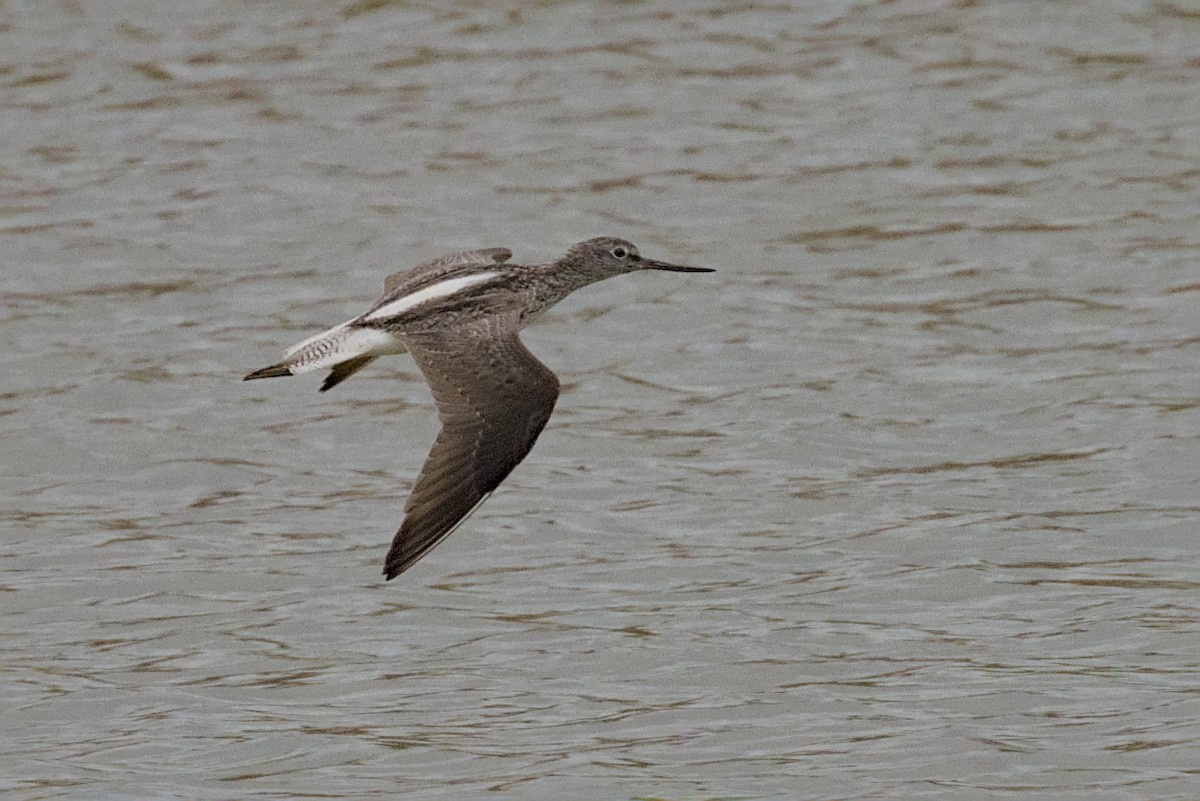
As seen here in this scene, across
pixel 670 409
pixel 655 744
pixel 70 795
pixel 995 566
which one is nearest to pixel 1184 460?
pixel 995 566

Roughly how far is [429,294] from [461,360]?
748mm

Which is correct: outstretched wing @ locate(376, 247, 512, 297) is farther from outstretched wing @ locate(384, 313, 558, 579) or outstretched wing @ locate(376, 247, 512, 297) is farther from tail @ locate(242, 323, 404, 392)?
outstretched wing @ locate(384, 313, 558, 579)

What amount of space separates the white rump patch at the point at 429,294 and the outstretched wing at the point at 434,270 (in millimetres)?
111

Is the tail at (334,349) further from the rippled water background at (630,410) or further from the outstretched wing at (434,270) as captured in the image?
the rippled water background at (630,410)

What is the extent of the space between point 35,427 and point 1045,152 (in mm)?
7185

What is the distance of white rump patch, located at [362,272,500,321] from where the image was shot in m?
10.0

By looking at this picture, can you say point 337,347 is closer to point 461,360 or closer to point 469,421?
point 461,360

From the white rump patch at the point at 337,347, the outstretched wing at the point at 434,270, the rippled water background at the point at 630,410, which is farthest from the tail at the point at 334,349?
the rippled water background at the point at 630,410

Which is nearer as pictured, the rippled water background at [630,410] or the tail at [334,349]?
the rippled water background at [630,410]

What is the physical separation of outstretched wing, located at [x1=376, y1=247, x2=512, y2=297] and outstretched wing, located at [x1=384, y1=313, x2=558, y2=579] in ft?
2.45

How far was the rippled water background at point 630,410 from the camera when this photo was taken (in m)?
9.40

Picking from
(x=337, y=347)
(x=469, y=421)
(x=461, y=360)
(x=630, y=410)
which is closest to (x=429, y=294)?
(x=337, y=347)

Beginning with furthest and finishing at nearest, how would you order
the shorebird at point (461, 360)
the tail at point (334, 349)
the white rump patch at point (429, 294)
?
the white rump patch at point (429, 294), the tail at point (334, 349), the shorebird at point (461, 360)

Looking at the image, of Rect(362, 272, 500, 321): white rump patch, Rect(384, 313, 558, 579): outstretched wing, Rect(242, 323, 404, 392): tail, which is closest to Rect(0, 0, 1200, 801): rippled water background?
Rect(384, 313, 558, 579): outstretched wing
